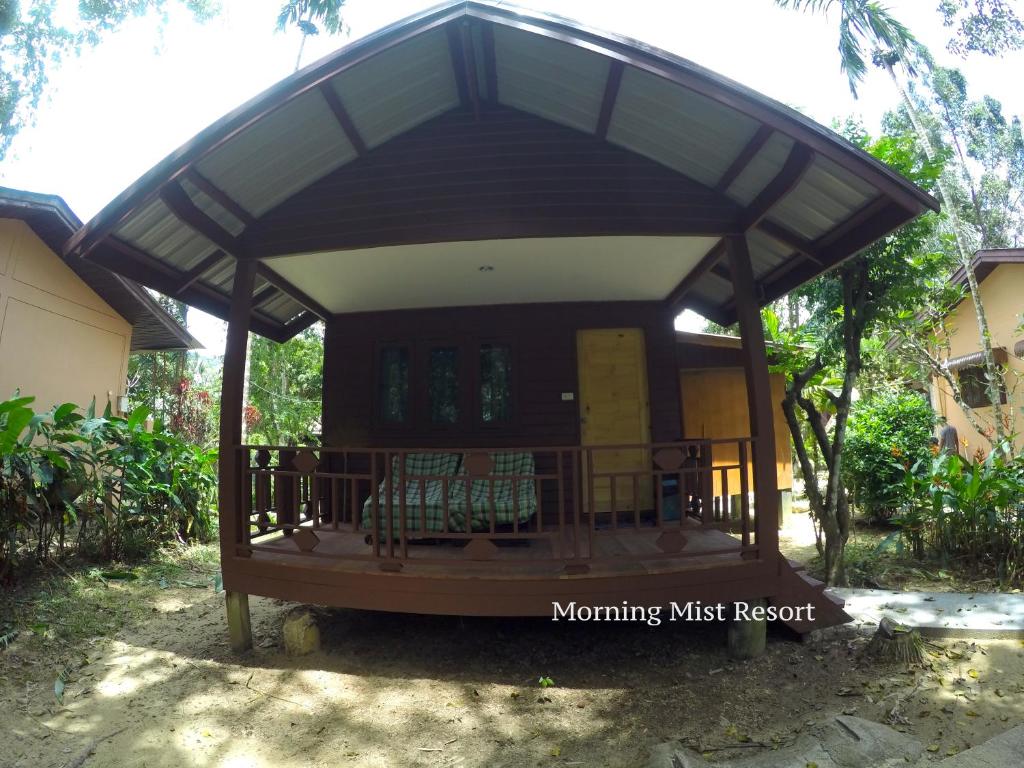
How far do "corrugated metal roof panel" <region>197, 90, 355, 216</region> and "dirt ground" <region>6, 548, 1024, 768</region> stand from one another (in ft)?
11.5

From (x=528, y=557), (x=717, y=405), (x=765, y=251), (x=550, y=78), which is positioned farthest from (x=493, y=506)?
(x=717, y=405)

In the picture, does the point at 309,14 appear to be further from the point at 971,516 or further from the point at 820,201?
the point at 971,516

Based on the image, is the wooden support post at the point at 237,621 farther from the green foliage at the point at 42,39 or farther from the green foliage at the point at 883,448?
the green foliage at the point at 42,39

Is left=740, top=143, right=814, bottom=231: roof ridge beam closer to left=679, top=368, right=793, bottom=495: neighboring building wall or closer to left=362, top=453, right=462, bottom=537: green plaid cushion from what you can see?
left=362, top=453, right=462, bottom=537: green plaid cushion

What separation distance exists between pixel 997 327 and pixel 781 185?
36.0 feet

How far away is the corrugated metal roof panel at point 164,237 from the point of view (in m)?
4.19

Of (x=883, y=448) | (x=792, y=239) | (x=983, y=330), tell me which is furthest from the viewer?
(x=983, y=330)

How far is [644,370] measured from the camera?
665cm

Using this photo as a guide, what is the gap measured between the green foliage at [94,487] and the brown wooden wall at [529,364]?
241 cm

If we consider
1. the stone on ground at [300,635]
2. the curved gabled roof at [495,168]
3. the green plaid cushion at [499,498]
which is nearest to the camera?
the curved gabled roof at [495,168]

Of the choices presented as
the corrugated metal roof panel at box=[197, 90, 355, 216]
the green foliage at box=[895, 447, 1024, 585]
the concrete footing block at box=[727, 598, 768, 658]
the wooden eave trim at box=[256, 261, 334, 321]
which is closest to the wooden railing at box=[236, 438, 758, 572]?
the concrete footing block at box=[727, 598, 768, 658]

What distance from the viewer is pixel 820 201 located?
409cm

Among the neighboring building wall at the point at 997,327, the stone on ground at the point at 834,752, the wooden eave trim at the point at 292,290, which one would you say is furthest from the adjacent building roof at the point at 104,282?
the neighboring building wall at the point at 997,327

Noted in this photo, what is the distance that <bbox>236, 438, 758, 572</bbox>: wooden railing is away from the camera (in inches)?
156
